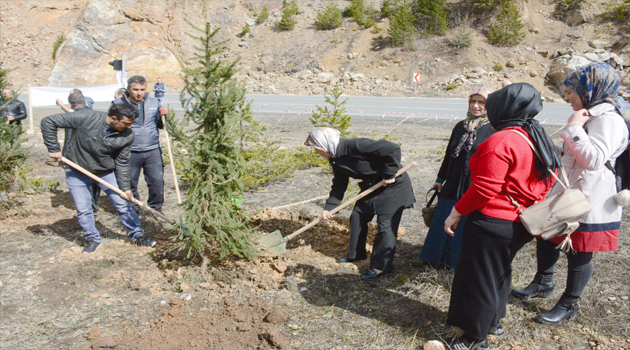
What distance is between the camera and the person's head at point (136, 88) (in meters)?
4.96

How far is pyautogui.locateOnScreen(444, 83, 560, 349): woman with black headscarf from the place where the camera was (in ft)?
7.77

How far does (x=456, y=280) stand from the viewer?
2766 millimetres

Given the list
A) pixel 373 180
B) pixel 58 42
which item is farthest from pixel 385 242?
pixel 58 42

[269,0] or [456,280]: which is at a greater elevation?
[269,0]

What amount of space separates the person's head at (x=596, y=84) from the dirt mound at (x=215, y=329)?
274 centimetres

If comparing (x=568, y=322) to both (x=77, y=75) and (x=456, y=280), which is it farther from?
(x=77, y=75)

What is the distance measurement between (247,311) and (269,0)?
41230mm

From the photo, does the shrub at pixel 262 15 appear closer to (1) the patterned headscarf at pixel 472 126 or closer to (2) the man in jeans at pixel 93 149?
(2) the man in jeans at pixel 93 149

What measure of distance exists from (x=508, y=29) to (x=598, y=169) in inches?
1212

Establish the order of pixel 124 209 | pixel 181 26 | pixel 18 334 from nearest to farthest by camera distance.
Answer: pixel 18 334 → pixel 124 209 → pixel 181 26

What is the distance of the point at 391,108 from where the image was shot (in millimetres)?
18812

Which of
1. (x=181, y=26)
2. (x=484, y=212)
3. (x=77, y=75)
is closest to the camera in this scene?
(x=484, y=212)

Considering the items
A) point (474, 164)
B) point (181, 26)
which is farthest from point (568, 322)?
point (181, 26)

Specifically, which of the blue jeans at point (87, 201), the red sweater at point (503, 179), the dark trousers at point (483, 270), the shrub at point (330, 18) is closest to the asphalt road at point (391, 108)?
the blue jeans at point (87, 201)
